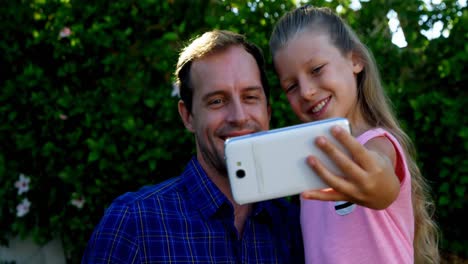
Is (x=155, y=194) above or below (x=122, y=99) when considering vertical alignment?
below

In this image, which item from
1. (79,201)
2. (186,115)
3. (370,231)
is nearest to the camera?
(370,231)

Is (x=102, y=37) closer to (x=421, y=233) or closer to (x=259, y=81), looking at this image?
(x=259, y=81)

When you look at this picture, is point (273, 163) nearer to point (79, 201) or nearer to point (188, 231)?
point (188, 231)

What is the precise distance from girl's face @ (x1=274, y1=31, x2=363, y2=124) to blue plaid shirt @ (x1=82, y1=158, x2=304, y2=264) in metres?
0.46

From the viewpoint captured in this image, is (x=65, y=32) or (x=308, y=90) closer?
(x=308, y=90)

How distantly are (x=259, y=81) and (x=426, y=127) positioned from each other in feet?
4.06

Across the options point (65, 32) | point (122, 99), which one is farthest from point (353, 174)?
point (65, 32)

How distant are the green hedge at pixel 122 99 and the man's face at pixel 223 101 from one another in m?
0.87

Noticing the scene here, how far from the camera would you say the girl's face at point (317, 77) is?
2096 mm

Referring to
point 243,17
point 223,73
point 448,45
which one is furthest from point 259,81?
point 448,45

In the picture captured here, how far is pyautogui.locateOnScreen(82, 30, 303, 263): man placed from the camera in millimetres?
1927

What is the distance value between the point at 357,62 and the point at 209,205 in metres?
0.90

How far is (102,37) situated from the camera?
139 inches

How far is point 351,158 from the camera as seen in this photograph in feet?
4.72
